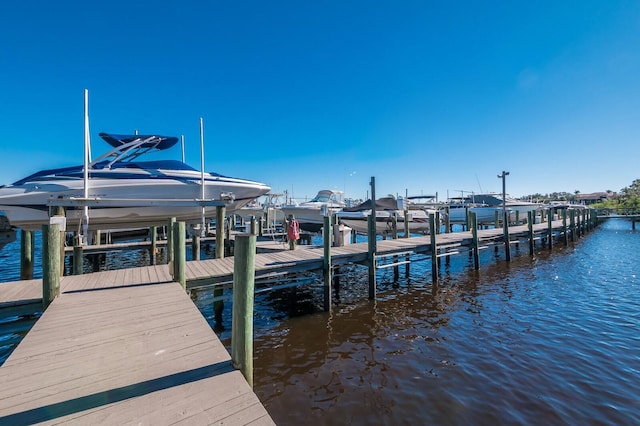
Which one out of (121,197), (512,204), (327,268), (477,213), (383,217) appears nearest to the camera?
(327,268)

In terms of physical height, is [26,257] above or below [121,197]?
below

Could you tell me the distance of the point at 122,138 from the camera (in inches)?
476

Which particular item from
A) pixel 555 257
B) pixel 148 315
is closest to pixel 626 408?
pixel 148 315

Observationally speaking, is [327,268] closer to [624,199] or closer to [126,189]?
[126,189]

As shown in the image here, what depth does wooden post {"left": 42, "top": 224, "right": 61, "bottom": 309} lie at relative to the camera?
4.71m

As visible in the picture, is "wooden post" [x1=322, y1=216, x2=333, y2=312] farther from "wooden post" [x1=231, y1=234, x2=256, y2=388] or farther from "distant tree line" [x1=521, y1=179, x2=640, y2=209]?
"distant tree line" [x1=521, y1=179, x2=640, y2=209]

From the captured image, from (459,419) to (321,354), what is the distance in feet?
9.05

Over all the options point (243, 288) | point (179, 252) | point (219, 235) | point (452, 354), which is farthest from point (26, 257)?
point (452, 354)

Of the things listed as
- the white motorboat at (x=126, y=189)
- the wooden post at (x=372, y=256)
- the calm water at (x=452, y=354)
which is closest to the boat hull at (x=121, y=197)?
the white motorboat at (x=126, y=189)

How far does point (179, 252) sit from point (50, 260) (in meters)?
1.99

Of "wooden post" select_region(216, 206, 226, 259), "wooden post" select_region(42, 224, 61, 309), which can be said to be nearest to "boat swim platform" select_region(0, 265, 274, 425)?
"wooden post" select_region(42, 224, 61, 309)

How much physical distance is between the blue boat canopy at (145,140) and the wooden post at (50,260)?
8.85 m

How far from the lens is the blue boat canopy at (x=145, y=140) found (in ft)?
39.5

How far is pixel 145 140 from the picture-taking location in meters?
12.4
